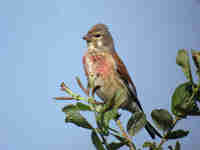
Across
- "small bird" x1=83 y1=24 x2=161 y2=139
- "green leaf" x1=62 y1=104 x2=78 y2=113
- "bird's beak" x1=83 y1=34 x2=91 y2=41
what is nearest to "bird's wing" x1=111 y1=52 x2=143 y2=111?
"small bird" x1=83 y1=24 x2=161 y2=139

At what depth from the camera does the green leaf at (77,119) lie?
0.34 metres

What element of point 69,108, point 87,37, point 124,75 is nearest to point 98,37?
Answer: point 87,37

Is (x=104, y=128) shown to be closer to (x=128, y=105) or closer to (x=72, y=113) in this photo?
(x=72, y=113)

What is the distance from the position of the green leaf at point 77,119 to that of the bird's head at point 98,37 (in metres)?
0.55

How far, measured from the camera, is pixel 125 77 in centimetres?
95

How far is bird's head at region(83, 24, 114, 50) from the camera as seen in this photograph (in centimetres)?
90

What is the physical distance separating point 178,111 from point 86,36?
61 cm

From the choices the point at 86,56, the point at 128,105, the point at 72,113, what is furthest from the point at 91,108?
the point at 128,105

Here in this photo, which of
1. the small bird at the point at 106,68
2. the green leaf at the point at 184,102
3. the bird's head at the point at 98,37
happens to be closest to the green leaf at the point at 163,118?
the green leaf at the point at 184,102

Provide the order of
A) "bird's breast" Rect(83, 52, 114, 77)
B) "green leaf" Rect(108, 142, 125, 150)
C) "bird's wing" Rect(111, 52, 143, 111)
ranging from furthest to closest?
"bird's wing" Rect(111, 52, 143, 111), "bird's breast" Rect(83, 52, 114, 77), "green leaf" Rect(108, 142, 125, 150)

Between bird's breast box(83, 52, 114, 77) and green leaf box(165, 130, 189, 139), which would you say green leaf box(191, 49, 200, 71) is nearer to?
green leaf box(165, 130, 189, 139)

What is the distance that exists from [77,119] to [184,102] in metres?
0.13

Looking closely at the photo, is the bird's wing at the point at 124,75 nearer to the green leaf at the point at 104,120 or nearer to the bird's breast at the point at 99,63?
the bird's breast at the point at 99,63

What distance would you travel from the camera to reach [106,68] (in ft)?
2.91
